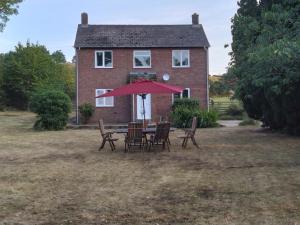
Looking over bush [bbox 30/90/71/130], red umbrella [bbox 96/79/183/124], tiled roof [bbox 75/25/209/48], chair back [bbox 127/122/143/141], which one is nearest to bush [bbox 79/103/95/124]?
tiled roof [bbox 75/25/209/48]

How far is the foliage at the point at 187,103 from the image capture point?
3205 cm

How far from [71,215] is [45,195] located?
67.7 inches

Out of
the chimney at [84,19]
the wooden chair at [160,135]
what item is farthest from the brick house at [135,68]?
the wooden chair at [160,135]

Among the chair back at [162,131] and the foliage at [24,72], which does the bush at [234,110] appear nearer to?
the foliage at [24,72]

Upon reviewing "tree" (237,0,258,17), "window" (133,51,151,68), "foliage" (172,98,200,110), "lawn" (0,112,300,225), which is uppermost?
"tree" (237,0,258,17)

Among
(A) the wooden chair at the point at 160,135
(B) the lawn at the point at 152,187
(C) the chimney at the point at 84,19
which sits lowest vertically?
(B) the lawn at the point at 152,187

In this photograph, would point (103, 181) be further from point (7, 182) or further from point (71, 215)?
point (71, 215)

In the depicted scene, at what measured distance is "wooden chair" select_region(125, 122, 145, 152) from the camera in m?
16.1

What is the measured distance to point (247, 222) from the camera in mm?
7012

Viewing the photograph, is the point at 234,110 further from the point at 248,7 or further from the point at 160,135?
the point at 160,135

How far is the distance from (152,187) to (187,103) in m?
22.7

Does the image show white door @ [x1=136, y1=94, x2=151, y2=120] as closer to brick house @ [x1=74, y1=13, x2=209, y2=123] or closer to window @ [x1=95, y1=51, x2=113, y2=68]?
brick house @ [x1=74, y1=13, x2=209, y2=123]

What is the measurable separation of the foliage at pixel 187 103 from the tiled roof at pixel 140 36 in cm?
462

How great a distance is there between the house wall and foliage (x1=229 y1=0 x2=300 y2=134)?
9734 mm
